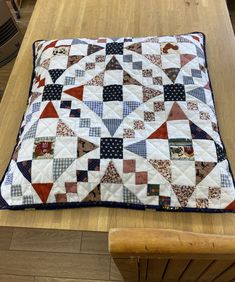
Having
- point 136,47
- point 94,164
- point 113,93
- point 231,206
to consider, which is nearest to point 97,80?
point 113,93

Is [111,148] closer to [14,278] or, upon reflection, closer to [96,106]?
[96,106]

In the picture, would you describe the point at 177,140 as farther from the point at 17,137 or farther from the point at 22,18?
the point at 22,18

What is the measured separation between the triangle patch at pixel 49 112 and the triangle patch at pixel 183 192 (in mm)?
373

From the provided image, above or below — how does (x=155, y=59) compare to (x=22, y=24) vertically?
above

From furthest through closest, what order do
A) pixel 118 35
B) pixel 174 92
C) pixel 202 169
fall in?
pixel 118 35
pixel 174 92
pixel 202 169

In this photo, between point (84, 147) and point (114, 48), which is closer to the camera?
point (84, 147)

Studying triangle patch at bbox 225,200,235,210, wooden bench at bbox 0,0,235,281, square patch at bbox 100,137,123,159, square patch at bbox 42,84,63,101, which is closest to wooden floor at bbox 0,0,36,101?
wooden bench at bbox 0,0,235,281

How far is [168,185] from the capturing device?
2.42 feet

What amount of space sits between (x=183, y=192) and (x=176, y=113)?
0.22 m

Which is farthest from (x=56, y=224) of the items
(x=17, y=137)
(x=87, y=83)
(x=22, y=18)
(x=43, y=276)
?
(x=22, y=18)

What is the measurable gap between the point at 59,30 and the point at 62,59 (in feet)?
1.03

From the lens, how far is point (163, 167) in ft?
2.44

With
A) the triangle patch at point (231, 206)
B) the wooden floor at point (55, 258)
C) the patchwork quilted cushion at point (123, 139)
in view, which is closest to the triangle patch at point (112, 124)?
the patchwork quilted cushion at point (123, 139)

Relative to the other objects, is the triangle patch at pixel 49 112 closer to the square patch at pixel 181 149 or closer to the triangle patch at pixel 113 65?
the triangle patch at pixel 113 65
